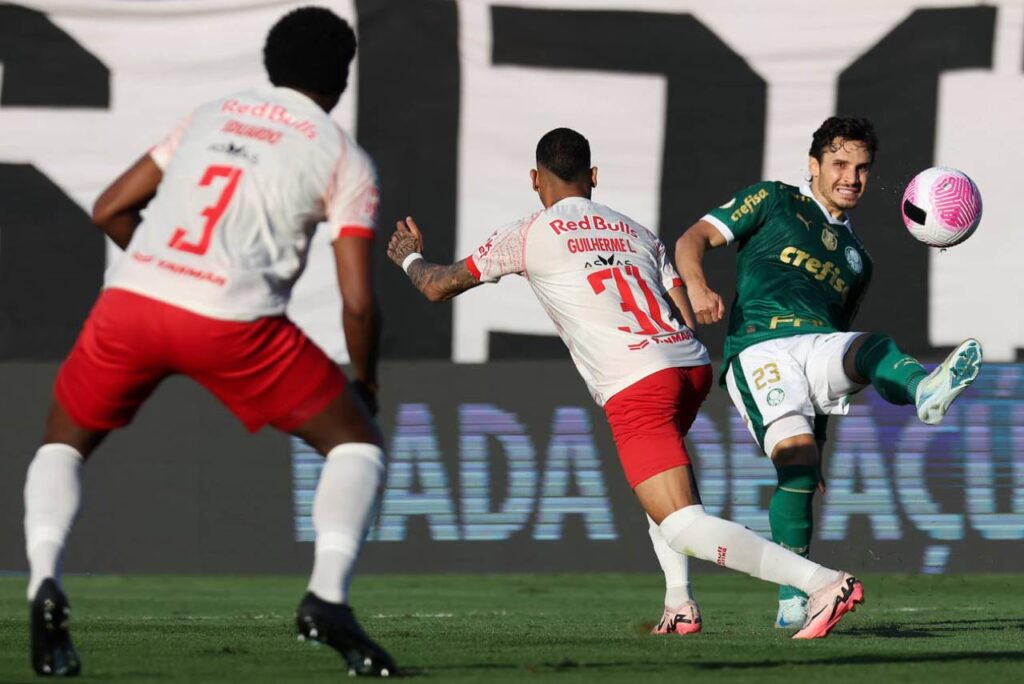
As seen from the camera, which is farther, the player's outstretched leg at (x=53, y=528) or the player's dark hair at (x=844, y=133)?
the player's dark hair at (x=844, y=133)

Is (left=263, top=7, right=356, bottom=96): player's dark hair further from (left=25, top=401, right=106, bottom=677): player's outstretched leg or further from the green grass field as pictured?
the green grass field

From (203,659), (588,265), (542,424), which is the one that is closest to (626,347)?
(588,265)

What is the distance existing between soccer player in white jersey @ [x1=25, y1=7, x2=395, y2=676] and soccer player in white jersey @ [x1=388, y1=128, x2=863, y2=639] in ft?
4.63

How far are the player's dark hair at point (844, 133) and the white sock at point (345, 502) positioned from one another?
325 cm

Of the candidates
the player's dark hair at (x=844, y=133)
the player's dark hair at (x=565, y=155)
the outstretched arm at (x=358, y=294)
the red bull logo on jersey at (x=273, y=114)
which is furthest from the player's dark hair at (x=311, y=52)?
the player's dark hair at (x=844, y=133)

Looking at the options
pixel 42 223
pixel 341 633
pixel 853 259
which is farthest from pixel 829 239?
pixel 42 223

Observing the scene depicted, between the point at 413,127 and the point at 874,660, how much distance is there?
6.42 meters

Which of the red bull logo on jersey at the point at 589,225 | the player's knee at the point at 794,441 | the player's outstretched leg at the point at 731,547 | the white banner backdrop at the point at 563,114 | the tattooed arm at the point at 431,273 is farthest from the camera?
the white banner backdrop at the point at 563,114

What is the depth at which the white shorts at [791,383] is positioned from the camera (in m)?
6.86

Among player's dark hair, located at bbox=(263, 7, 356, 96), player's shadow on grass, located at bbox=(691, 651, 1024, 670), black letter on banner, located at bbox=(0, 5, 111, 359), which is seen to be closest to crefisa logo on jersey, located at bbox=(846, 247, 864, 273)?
player's shadow on grass, located at bbox=(691, 651, 1024, 670)

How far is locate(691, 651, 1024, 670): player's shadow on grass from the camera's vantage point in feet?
16.5

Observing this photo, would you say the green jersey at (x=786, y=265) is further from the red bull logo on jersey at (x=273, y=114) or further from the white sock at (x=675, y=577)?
the red bull logo on jersey at (x=273, y=114)

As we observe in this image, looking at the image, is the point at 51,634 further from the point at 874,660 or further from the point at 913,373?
the point at 913,373

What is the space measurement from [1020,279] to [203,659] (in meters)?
7.14
